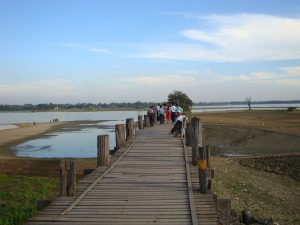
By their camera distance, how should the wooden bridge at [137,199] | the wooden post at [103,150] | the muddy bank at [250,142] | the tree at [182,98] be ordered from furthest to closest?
the tree at [182,98], the muddy bank at [250,142], the wooden post at [103,150], the wooden bridge at [137,199]

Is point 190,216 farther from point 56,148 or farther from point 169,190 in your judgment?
point 56,148

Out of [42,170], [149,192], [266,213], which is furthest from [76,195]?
[42,170]

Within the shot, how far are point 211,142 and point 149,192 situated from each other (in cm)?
3091

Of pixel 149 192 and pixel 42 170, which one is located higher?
pixel 149 192

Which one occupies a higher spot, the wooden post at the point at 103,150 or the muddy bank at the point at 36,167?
the wooden post at the point at 103,150

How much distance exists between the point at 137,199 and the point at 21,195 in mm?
9262

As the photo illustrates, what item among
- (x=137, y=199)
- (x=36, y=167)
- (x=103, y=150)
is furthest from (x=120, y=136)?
(x=36, y=167)

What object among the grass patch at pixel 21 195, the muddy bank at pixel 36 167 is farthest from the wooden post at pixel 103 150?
the muddy bank at pixel 36 167

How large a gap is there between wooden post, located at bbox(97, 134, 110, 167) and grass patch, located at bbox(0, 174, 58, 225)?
2570 mm

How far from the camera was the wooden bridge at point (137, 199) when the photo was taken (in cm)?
697

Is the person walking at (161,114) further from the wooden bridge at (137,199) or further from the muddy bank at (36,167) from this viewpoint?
the wooden bridge at (137,199)

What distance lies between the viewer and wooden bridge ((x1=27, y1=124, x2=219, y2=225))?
22.9 ft

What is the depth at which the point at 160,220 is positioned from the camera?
6.91 m

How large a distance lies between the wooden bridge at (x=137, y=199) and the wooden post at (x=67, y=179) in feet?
0.61
